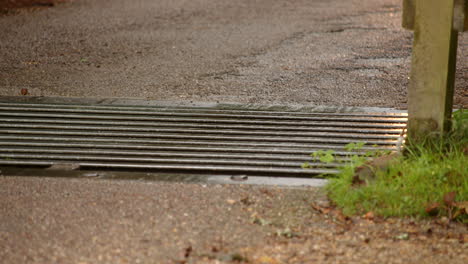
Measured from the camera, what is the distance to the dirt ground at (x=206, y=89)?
338cm

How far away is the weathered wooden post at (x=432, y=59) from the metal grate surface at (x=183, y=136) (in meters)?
0.56

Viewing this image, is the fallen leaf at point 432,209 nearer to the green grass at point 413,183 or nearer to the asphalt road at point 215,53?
the green grass at point 413,183

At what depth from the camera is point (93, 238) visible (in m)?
3.46

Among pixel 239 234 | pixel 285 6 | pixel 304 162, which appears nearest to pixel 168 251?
pixel 239 234

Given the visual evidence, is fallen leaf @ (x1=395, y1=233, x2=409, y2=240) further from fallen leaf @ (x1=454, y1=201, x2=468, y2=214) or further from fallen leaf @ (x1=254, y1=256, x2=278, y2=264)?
fallen leaf @ (x1=254, y1=256, x2=278, y2=264)

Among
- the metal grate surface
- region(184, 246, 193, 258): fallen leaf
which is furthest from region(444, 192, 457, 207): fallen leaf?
region(184, 246, 193, 258): fallen leaf

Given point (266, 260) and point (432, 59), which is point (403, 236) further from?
point (432, 59)

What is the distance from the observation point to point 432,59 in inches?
166

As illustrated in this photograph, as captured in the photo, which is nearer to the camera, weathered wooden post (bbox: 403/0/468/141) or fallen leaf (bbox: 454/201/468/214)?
fallen leaf (bbox: 454/201/468/214)

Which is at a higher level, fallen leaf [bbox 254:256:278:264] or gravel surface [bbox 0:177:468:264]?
gravel surface [bbox 0:177:468:264]

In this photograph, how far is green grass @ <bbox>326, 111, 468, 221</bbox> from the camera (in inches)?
153

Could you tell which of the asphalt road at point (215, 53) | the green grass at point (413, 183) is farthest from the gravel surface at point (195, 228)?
the asphalt road at point (215, 53)

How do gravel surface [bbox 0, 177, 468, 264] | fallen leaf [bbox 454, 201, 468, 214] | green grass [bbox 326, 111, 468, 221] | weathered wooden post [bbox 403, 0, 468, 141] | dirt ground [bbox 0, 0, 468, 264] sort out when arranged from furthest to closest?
1. weathered wooden post [bbox 403, 0, 468, 141]
2. green grass [bbox 326, 111, 468, 221]
3. fallen leaf [bbox 454, 201, 468, 214]
4. dirt ground [bbox 0, 0, 468, 264]
5. gravel surface [bbox 0, 177, 468, 264]

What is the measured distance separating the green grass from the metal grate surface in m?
0.44
